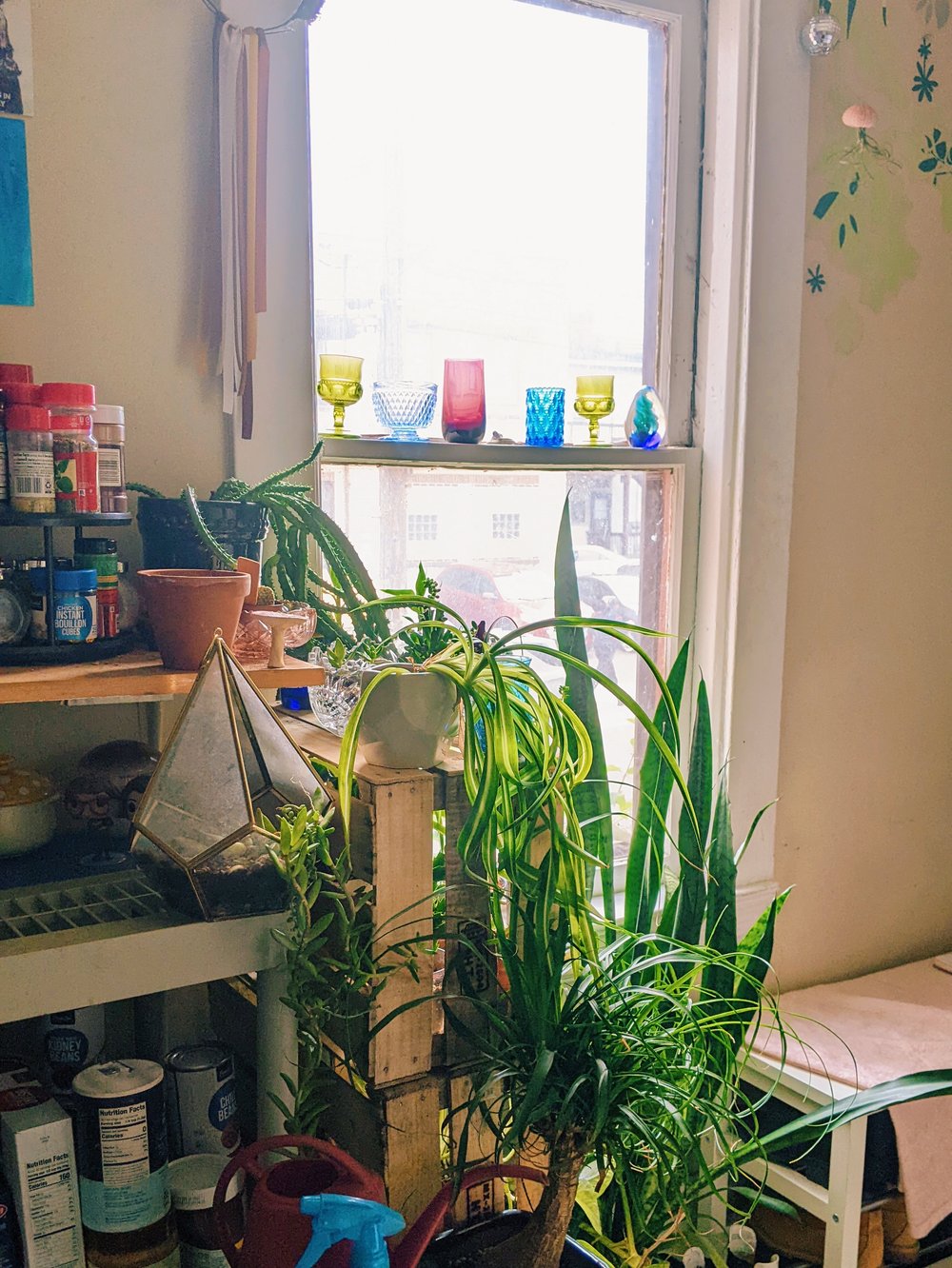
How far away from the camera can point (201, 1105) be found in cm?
115

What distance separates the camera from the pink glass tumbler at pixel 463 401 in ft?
5.22

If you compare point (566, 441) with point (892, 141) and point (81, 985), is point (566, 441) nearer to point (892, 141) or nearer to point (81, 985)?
point (892, 141)

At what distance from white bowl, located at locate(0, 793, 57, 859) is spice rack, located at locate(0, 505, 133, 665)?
199 millimetres

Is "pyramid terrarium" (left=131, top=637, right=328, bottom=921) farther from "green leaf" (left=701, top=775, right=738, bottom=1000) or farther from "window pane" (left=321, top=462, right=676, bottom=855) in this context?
"green leaf" (left=701, top=775, right=738, bottom=1000)

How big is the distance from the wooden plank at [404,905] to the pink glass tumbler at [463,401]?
67 cm

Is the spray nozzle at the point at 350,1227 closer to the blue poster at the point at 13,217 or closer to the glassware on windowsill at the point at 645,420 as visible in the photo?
the blue poster at the point at 13,217

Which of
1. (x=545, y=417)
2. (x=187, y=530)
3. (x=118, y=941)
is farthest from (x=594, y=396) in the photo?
(x=118, y=941)

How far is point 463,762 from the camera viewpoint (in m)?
1.11

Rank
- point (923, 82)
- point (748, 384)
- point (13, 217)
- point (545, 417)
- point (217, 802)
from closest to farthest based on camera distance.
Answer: point (217, 802)
point (13, 217)
point (545, 417)
point (748, 384)
point (923, 82)

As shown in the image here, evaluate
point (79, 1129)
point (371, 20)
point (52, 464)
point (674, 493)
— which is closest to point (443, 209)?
point (371, 20)

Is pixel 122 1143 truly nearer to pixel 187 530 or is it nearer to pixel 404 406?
pixel 187 530

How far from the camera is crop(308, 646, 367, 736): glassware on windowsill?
1158mm

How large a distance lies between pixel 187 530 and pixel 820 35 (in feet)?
4.26

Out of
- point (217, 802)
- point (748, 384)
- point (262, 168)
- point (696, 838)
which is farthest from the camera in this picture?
point (748, 384)
